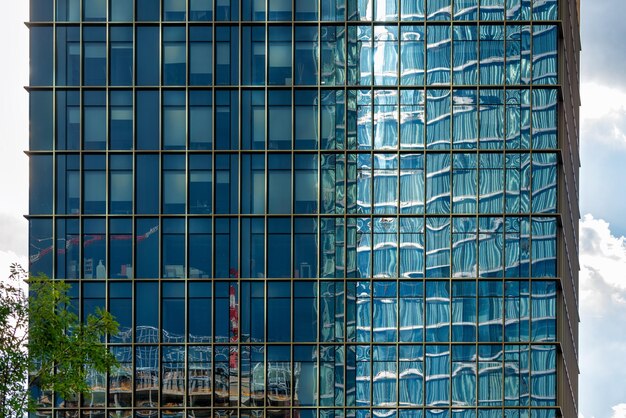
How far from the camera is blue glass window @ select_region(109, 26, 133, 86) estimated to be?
8069 cm

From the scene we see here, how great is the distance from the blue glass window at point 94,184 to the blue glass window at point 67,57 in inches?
168

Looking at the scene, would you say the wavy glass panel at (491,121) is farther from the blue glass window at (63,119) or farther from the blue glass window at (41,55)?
the blue glass window at (41,55)

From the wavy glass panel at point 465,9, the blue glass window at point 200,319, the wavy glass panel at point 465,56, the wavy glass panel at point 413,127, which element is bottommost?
the blue glass window at point 200,319

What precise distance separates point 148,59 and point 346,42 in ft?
34.0

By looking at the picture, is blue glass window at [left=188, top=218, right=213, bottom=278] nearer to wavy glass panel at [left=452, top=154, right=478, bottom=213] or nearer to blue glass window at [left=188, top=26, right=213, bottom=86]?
blue glass window at [left=188, top=26, right=213, bottom=86]

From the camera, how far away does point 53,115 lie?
8088cm

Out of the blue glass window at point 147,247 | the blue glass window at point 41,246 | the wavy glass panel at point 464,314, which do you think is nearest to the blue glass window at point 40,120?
the blue glass window at point 41,246

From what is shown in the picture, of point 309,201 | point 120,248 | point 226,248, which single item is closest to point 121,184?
point 120,248

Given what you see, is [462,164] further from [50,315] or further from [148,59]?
[50,315]

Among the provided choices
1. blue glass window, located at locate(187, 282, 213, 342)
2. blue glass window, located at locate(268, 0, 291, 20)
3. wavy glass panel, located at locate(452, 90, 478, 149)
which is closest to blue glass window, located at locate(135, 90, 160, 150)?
blue glass window, located at locate(268, 0, 291, 20)

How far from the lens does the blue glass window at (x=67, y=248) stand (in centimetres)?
7994

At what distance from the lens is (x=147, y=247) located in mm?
79750

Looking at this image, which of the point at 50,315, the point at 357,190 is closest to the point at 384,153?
the point at 357,190

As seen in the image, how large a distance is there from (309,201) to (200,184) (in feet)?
18.7
